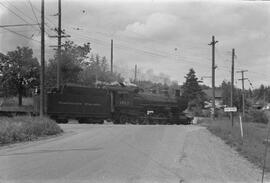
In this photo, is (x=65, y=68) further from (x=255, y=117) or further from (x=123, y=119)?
(x=255, y=117)

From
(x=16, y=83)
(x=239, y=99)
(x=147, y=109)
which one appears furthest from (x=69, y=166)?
(x=239, y=99)

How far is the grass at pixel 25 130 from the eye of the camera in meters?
18.2

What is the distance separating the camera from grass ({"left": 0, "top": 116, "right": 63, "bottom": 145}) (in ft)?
59.9

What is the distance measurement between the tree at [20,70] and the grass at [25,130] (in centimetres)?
3363

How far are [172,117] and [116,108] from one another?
8.58m

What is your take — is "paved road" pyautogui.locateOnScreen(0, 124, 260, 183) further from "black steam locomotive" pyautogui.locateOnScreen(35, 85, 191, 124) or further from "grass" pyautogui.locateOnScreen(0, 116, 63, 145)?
"black steam locomotive" pyautogui.locateOnScreen(35, 85, 191, 124)

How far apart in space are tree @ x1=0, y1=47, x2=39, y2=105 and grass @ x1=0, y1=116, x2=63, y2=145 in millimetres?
33630

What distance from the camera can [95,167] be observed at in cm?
1102

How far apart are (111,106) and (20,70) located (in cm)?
2263

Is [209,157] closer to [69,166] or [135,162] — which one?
[135,162]

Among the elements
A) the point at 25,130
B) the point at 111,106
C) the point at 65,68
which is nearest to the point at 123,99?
the point at 111,106

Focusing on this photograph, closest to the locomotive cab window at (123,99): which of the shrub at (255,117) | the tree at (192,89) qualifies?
the shrub at (255,117)

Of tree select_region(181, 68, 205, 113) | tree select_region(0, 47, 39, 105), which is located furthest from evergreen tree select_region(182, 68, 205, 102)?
tree select_region(0, 47, 39, 105)

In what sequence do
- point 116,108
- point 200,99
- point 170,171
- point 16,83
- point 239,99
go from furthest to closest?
1. point 200,99
2. point 239,99
3. point 16,83
4. point 116,108
5. point 170,171
